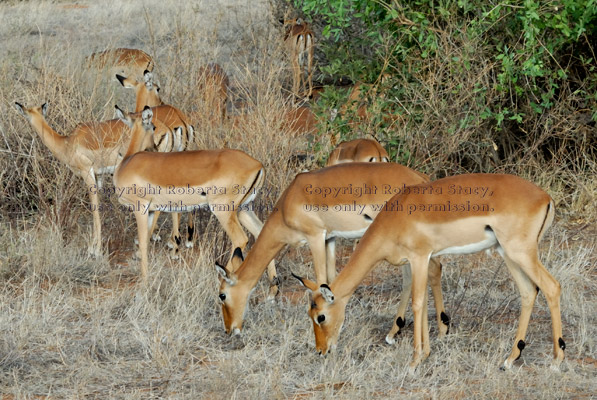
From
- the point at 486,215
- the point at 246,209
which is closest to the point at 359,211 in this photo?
the point at 486,215

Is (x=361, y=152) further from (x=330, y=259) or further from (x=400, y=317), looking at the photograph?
(x=400, y=317)

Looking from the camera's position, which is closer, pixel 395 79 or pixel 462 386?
pixel 462 386

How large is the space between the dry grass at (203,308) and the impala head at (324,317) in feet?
0.28

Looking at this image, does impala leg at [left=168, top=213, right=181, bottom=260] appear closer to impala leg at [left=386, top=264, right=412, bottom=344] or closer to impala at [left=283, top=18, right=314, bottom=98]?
impala leg at [left=386, top=264, right=412, bottom=344]

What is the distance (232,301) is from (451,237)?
1.35m

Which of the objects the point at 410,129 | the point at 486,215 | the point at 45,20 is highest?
the point at 486,215

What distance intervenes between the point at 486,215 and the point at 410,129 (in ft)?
9.78

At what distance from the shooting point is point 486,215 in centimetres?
458

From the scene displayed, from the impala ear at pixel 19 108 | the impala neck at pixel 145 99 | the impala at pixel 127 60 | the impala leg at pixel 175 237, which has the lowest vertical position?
the impala leg at pixel 175 237

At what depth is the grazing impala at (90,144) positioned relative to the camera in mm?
7258

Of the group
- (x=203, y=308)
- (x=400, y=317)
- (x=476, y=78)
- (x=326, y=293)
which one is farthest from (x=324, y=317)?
(x=476, y=78)

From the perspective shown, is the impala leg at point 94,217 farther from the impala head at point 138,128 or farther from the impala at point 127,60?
the impala at point 127,60

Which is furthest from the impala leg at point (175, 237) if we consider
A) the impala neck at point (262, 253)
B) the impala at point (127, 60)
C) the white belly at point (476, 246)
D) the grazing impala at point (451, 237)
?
the impala at point (127, 60)

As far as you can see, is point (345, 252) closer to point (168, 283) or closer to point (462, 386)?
point (168, 283)
